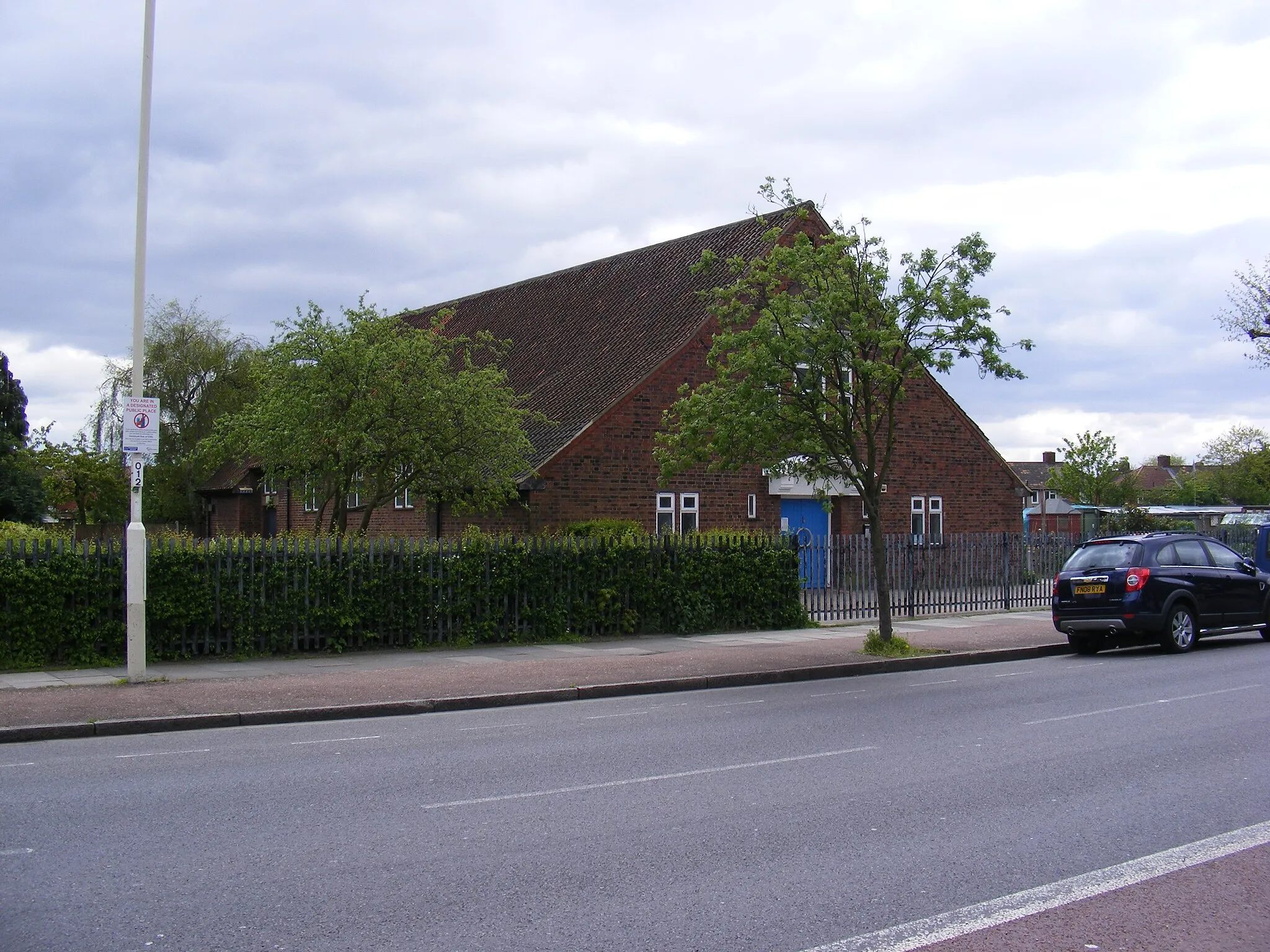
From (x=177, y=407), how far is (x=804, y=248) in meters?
32.0

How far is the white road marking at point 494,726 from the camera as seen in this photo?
35.3 feet

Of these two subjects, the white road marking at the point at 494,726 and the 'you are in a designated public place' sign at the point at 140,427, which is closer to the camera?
the white road marking at the point at 494,726

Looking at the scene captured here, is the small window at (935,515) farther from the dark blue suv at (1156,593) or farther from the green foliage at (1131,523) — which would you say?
the dark blue suv at (1156,593)

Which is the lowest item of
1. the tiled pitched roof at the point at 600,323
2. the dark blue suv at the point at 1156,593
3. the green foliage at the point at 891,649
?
the green foliage at the point at 891,649

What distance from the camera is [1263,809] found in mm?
7066

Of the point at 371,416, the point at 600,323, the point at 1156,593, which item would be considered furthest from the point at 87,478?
the point at 1156,593

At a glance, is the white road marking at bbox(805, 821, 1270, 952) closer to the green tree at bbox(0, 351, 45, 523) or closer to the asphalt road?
the asphalt road

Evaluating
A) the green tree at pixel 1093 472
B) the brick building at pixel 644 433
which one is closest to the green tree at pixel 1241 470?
the green tree at pixel 1093 472

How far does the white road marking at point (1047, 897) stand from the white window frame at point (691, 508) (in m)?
20.9

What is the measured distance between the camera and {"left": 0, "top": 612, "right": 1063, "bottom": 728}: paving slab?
38.3 ft

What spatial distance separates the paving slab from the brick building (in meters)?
7.58

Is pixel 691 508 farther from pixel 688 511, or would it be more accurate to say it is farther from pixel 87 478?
pixel 87 478

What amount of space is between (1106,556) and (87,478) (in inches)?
1436

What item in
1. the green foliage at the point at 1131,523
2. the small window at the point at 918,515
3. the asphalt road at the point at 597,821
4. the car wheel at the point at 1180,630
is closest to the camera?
the asphalt road at the point at 597,821
